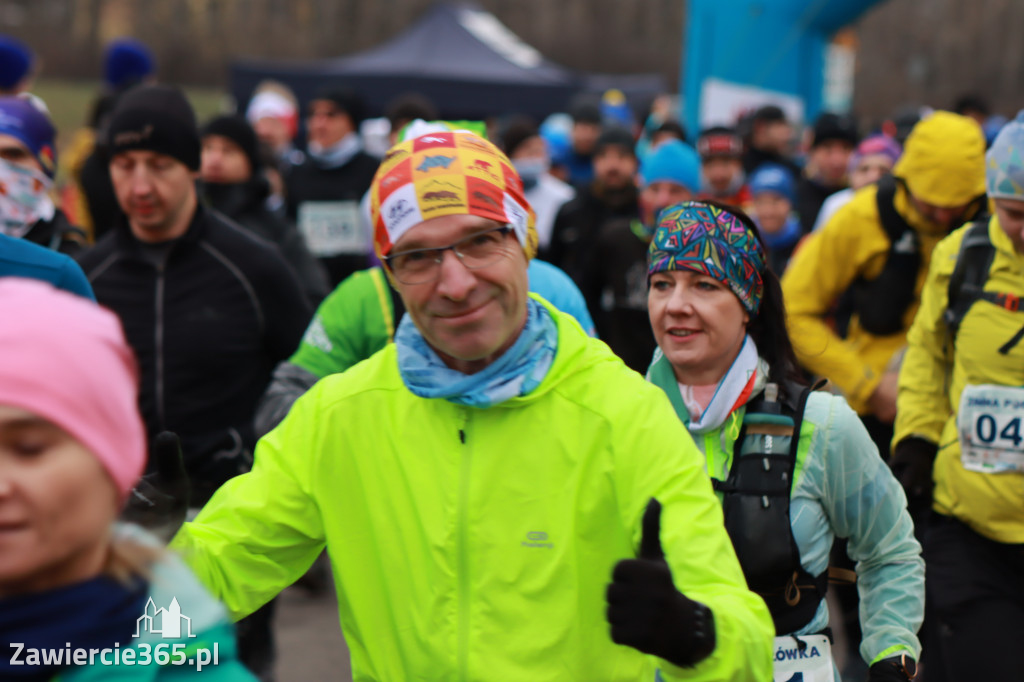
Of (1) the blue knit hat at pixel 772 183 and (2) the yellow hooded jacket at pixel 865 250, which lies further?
(1) the blue knit hat at pixel 772 183

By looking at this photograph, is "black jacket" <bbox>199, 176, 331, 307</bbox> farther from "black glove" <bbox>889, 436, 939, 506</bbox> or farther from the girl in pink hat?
the girl in pink hat

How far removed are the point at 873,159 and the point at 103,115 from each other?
194 inches

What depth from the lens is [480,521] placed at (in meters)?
2.11

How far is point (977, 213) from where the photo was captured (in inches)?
189

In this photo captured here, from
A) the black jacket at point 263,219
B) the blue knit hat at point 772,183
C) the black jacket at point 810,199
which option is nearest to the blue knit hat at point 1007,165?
the black jacket at point 263,219


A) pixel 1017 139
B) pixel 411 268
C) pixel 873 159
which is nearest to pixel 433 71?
pixel 873 159

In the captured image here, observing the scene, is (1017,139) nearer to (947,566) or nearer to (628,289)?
(947,566)

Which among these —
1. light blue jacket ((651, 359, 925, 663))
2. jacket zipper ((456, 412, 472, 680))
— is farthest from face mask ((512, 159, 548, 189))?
jacket zipper ((456, 412, 472, 680))

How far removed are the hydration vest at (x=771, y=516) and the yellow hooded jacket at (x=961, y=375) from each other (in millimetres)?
1057

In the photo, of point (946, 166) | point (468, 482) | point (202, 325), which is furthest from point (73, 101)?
point (468, 482)

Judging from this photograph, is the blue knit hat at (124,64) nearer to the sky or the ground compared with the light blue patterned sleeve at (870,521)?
nearer to the sky

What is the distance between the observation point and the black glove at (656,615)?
179cm

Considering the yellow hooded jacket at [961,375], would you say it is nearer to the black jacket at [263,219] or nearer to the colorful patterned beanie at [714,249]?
the colorful patterned beanie at [714,249]

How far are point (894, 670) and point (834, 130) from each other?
21.9 feet
